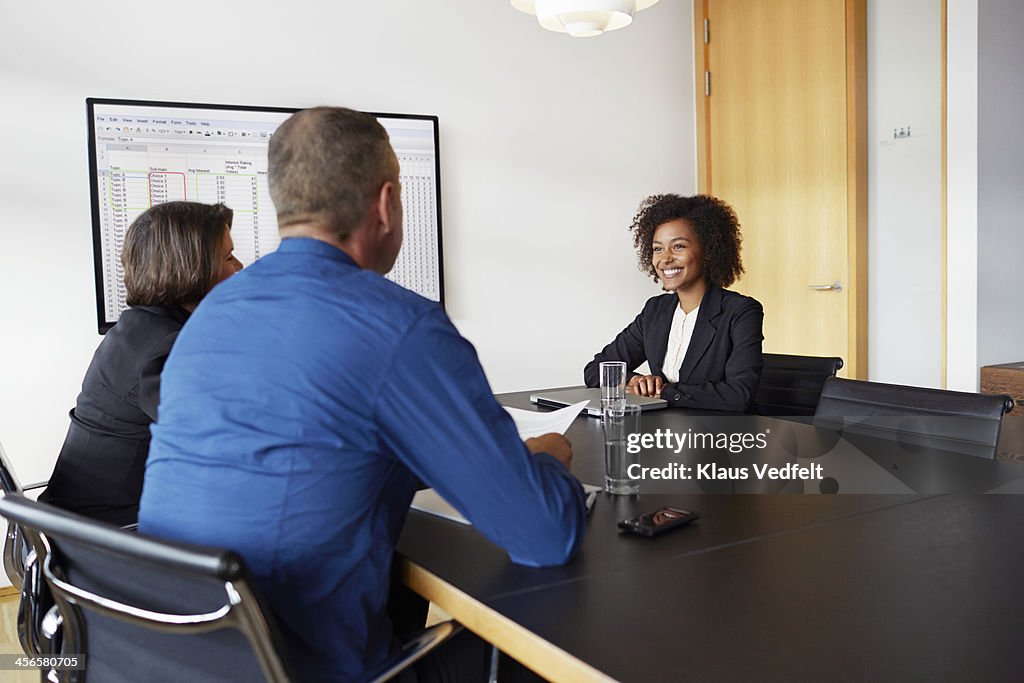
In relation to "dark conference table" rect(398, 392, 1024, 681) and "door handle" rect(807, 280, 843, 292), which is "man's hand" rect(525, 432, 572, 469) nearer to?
"dark conference table" rect(398, 392, 1024, 681)

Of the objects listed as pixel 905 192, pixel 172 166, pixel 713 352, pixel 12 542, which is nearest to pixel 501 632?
pixel 12 542

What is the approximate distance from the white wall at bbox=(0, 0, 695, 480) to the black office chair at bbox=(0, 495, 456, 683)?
2554 millimetres

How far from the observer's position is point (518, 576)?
118 cm

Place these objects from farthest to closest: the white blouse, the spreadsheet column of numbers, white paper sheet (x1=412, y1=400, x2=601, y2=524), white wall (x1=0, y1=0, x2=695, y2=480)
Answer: the spreadsheet column of numbers < white wall (x1=0, y1=0, x2=695, y2=480) < the white blouse < white paper sheet (x1=412, y1=400, x2=601, y2=524)

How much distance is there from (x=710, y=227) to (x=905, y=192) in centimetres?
139

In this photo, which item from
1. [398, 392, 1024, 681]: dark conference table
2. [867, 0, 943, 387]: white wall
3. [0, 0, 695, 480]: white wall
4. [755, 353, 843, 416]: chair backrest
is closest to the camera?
[398, 392, 1024, 681]: dark conference table

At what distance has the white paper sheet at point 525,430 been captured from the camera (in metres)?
1.48

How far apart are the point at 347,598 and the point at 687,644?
17.9 inches

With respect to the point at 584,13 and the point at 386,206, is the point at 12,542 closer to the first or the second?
the point at 386,206

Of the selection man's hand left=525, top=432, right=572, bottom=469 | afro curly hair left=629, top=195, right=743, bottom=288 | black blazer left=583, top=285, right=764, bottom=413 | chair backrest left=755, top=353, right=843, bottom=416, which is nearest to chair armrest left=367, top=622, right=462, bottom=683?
man's hand left=525, top=432, right=572, bottom=469

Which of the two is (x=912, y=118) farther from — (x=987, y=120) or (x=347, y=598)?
(x=347, y=598)

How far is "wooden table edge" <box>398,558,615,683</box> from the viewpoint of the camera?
0.93 m

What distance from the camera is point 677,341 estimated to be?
10.1ft

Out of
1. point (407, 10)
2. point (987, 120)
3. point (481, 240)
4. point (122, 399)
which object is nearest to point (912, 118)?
point (987, 120)
